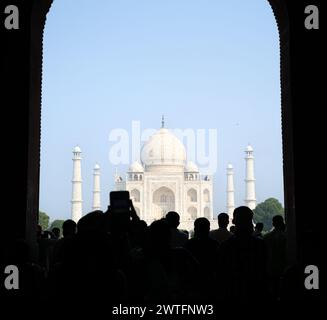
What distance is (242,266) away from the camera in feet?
11.7

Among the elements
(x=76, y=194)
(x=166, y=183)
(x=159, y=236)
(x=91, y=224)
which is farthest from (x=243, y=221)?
(x=76, y=194)

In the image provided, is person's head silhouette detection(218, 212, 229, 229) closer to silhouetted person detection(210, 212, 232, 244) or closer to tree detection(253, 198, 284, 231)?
silhouetted person detection(210, 212, 232, 244)

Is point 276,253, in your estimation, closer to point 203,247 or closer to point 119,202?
point 203,247

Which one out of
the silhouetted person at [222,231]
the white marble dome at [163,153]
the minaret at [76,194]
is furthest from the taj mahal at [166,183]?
the silhouetted person at [222,231]

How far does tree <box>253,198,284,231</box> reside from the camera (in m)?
55.0

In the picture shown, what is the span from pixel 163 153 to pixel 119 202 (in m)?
45.5

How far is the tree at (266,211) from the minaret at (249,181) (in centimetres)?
155

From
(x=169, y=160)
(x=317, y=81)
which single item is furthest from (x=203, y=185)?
(x=317, y=81)

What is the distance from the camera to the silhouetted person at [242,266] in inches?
139
